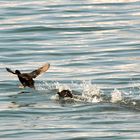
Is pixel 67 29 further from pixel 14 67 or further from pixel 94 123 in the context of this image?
pixel 94 123

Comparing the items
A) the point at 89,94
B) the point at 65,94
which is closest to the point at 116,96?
the point at 89,94

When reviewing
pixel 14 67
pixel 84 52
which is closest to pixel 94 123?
pixel 14 67

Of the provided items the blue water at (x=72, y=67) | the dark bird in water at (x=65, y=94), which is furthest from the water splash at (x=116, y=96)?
the dark bird in water at (x=65, y=94)

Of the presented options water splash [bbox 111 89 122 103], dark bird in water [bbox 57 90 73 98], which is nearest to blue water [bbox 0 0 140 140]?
water splash [bbox 111 89 122 103]

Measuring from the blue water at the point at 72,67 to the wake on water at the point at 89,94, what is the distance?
0.02m

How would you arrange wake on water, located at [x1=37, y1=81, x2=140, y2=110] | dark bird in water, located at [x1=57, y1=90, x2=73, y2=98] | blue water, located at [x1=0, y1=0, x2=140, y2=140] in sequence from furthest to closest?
dark bird in water, located at [x1=57, y1=90, x2=73, y2=98] < wake on water, located at [x1=37, y1=81, x2=140, y2=110] < blue water, located at [x1=0, y1=0, x2=140, y2=140]

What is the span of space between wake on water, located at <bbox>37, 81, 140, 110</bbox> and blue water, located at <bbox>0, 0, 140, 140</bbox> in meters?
0.02

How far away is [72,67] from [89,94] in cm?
316

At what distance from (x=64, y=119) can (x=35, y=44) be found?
8115 millimetres

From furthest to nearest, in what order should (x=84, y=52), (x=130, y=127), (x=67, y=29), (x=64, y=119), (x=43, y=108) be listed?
(x=67, y=29)
(x=84, y=52)
(x=43, y=108)
(x=64, y=119)
(x=130, y=127)

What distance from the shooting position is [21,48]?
20234mm

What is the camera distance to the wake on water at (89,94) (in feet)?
45.9

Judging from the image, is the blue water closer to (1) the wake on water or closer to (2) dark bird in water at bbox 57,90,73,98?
(1) the wake on water

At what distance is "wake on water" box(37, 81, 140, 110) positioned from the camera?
45.9ft
